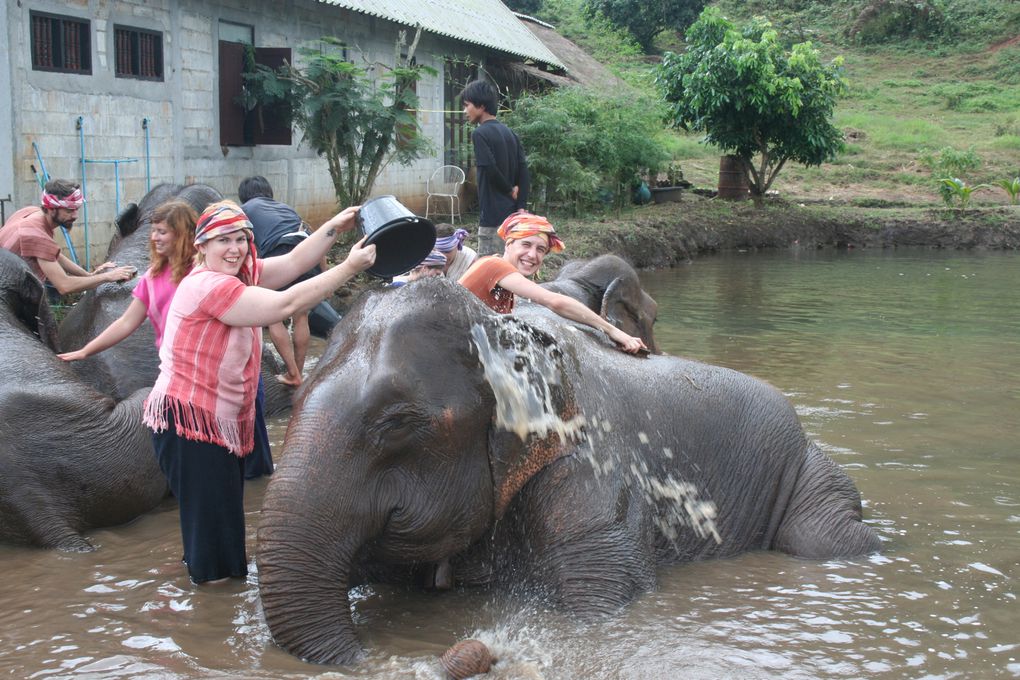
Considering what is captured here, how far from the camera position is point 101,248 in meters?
12.0

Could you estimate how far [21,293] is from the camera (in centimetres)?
623

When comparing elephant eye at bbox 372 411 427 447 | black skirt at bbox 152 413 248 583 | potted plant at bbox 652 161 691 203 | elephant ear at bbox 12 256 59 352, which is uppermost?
potted plant at bbox 652 161 691 203

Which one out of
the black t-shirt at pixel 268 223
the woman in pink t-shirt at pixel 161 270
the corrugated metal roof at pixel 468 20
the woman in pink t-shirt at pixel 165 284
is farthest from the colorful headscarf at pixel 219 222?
the corrugated metal roof at pixel 468 20

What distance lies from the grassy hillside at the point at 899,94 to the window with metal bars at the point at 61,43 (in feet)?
60.6

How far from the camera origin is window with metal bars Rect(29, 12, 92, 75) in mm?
10977

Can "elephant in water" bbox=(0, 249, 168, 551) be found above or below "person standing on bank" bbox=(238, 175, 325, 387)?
below

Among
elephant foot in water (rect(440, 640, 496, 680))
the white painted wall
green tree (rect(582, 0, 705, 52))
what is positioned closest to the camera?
elephant foot in water (rect(440, 640, 496, 680))

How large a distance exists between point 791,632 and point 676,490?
0.81 meters

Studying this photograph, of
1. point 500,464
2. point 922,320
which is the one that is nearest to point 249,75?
point 922,320

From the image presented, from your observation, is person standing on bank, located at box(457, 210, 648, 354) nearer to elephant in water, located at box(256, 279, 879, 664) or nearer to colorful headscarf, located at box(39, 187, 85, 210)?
elephant in water, located at box(256, 279, 879, 664)

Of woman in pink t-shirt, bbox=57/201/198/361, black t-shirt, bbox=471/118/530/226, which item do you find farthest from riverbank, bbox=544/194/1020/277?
woman in pink t-shirt, bbox=57/201/198/361

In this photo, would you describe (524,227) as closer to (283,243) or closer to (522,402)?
(522,402)

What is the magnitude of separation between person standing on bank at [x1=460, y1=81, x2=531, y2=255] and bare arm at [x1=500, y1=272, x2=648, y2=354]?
3578mm

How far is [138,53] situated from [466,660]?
415 inches
